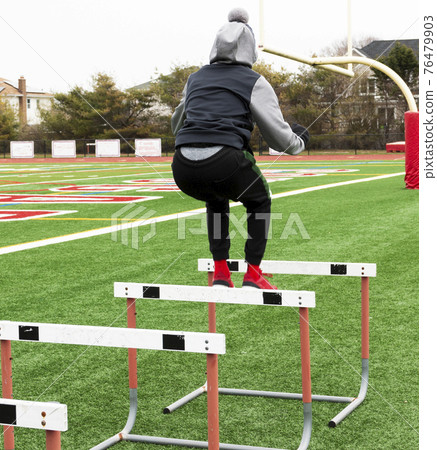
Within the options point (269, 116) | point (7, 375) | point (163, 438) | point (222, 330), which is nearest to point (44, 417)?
point (7, 375)

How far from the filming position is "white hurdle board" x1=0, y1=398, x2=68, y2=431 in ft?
7.55

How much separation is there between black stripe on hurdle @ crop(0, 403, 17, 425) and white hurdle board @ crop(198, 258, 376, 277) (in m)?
2.09

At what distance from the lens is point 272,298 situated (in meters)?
3.63

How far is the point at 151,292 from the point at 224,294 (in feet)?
1.30

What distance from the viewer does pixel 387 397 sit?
4.16 m

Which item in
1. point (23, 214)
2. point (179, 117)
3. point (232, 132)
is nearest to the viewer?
point (232, 132)

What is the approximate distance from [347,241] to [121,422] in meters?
6.41

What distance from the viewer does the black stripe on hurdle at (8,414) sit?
2432 mm

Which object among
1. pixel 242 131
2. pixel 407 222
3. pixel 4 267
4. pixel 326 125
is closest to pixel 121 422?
pixel 242 131

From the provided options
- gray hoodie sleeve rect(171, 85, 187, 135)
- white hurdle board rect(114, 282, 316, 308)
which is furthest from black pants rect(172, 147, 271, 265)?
white hurdle board rect(114, 282, 316, 308)

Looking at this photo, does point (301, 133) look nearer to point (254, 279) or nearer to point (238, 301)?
point (254, 279)

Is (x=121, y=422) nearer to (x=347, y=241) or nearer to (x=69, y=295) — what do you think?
(x=69, y=295)

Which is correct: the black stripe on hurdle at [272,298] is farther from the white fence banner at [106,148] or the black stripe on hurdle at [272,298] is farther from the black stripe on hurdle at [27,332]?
the white fence banner at [106,148]

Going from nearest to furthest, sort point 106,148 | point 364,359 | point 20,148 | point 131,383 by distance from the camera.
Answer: point 131,383 < point 364,359 < point 106,148 < point 20,148
